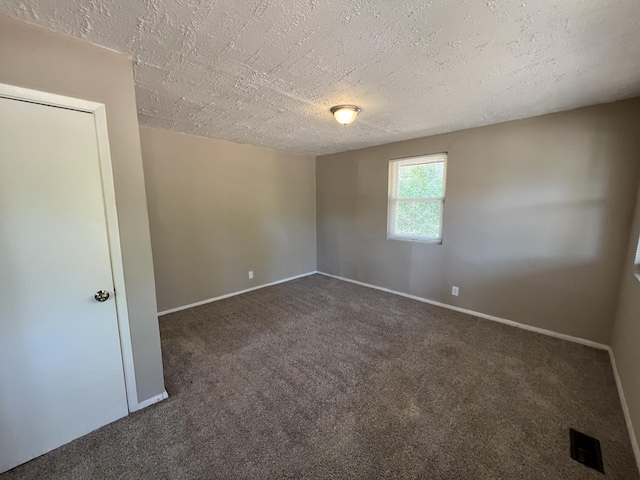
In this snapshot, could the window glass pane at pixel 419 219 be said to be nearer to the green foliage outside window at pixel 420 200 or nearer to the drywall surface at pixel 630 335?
the green foliage outside window at pixel 420 200

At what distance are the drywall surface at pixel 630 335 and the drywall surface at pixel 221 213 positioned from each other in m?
4.12

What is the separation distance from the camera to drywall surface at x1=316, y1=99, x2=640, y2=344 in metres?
2.37

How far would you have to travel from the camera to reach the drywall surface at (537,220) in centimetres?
237

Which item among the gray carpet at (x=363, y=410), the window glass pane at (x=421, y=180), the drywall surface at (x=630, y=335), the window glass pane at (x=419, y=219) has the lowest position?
the gray carpet at (x=363, y=410)

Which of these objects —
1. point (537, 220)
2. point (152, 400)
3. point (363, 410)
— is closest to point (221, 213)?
point (152, 400)

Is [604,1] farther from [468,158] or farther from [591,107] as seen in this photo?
[468,158]

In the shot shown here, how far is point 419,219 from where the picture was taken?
12.3 ft

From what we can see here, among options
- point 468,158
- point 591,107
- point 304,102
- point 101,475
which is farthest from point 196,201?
point 591,107

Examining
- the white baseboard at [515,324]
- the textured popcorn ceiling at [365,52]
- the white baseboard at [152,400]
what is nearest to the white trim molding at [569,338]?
the white baseboard at [515,324]

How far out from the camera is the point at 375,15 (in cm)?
122

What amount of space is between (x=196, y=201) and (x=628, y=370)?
4541 millimetres

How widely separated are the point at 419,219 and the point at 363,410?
272 cm

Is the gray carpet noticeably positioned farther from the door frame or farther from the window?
the window

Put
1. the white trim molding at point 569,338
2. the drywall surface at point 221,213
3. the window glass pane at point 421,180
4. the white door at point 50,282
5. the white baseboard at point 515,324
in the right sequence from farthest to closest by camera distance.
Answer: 1. the window glass pane at point 421,180
2. the drywall surface at point 221,213
3. the white baseboard at point 515,324
4. the white trim molding at point 569,338
5. the white door at point 50,282
